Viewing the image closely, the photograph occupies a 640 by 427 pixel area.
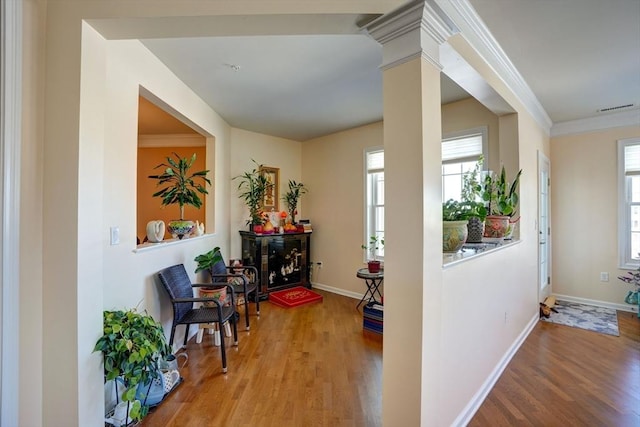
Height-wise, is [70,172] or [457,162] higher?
[457,162]

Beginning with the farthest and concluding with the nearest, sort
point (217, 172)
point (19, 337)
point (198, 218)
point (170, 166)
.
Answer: point (198, 218)
point (217, 172)
point (170, 166)
point (19, 337)

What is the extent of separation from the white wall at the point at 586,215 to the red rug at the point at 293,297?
3.65 metres

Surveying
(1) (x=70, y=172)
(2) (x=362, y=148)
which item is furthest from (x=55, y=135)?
(2) (x=362, y=148)

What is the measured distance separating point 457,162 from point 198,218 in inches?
162

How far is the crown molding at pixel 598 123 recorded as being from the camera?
137 inches

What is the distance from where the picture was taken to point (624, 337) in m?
2.87

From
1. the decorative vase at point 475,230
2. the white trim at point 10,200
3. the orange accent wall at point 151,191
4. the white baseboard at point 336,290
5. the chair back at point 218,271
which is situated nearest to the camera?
the white trim at point 10,200

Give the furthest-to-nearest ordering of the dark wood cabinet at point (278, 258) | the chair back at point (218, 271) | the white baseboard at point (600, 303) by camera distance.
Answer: the dark wood cabinet at point (278, 258) < the white baseboard at point (600, 303) < the chair back at point (218, 271)

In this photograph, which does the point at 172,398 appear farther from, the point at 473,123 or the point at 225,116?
the point at 473,123

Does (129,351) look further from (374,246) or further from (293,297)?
(374,246)

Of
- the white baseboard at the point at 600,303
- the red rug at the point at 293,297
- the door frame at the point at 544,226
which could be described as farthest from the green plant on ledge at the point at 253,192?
the white baseboard at the point at 600,303

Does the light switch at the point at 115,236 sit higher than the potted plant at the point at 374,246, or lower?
higher

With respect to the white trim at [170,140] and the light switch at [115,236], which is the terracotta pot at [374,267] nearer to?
the light switch at [115,236]

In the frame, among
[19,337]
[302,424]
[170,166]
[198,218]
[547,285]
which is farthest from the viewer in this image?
[198,218]
